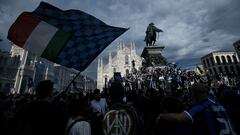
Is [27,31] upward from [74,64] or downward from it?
upward

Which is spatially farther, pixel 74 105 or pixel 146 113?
pixel 146 113

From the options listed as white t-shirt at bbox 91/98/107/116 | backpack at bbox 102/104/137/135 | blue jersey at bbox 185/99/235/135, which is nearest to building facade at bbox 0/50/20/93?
white t-shirt at bbox 91/98/107/116

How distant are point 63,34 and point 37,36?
27.8 inches

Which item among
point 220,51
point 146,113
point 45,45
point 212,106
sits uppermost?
point 220,51

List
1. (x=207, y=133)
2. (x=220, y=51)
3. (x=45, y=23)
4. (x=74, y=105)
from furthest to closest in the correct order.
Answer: (x=220, y=51), (x=45, y=23), (x=74, y=105), (x=207, y=133)

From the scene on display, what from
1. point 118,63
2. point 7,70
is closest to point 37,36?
point 7,70

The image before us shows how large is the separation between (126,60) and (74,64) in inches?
2689

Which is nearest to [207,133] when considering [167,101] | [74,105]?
[167,101]

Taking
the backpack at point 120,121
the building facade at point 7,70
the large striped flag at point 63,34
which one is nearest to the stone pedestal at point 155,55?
the large striped flag at point 63,34

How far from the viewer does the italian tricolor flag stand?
158 inches

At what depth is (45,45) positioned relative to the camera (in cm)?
404

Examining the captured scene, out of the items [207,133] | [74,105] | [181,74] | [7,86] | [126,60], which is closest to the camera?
[207,133]

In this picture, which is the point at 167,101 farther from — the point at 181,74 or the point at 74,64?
the point at 181,74

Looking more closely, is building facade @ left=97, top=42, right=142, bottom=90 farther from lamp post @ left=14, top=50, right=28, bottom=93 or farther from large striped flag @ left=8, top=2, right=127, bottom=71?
large striped flag @ left=8, top=2, right=127, bottom=71
